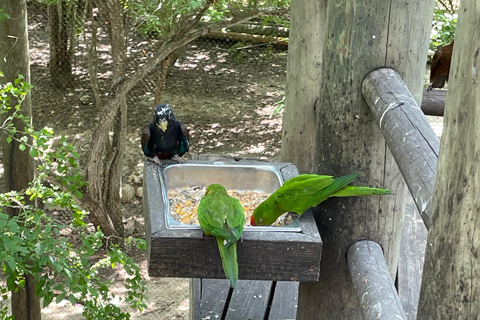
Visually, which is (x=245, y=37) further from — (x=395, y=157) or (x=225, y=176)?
(x=395, y=157)

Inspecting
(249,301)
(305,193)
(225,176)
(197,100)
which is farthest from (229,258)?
(197,100)

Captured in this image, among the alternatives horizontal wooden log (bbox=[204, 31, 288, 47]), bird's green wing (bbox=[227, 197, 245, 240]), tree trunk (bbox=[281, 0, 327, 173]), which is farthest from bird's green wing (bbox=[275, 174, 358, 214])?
horizontal wooden log (bbox=[204, 31, 288, 47])

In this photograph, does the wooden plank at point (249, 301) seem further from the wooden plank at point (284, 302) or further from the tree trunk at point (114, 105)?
the tree trunk at point (114, 105)

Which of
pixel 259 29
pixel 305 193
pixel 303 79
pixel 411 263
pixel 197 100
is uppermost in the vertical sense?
pixel 259 29

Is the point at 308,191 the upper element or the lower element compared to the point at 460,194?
lower

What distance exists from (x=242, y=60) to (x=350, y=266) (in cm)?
790

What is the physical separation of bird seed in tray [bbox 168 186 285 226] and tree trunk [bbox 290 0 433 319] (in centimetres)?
29

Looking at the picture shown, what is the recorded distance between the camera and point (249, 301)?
8.11ft

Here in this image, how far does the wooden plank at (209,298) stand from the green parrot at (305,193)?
2.48ft

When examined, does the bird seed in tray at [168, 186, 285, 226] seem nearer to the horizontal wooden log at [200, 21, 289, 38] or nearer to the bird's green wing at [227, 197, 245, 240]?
the bird's green wing at [227, 197, 245, 240]

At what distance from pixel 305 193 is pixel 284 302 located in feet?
3.24

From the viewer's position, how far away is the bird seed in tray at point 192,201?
183cm

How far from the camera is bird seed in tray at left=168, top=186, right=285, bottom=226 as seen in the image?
6.00 feet

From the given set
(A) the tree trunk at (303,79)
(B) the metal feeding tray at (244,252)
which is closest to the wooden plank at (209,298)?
(A) the tree trunk at (303,79)
